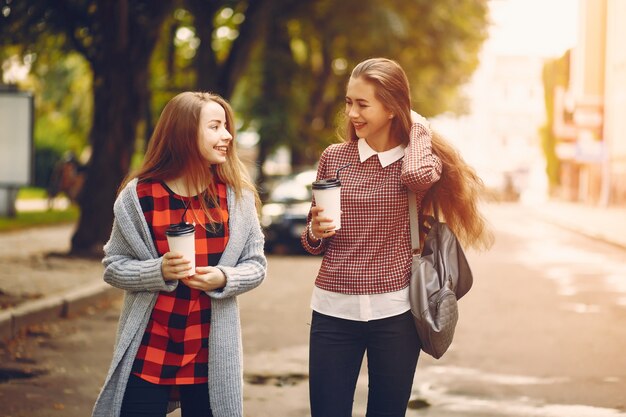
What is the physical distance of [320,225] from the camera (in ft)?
10.9

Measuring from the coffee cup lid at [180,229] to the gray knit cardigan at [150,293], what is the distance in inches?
7.2

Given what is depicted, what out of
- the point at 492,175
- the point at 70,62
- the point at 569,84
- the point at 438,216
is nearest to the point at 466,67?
the point at 70,62

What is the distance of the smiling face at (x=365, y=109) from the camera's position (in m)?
3.47

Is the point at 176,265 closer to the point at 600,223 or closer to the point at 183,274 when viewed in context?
the point at 183,274

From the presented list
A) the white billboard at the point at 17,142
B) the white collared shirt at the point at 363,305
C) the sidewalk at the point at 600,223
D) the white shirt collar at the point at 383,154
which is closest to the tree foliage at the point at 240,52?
the white billboard at the point at 17,142

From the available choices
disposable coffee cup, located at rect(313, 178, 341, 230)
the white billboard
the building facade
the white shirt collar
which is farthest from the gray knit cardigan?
the building facade

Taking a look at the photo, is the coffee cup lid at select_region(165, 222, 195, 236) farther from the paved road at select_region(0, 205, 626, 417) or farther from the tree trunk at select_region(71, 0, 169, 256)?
the tree trunk at select_region(71, 0, 169, 256)

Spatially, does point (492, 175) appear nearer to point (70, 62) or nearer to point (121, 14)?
point (70, 62)

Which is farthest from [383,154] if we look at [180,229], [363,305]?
[180,229]

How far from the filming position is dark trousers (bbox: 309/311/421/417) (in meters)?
3.42

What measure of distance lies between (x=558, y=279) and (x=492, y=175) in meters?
44.8

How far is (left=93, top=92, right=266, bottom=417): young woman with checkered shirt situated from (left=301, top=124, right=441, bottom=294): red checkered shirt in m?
0.29

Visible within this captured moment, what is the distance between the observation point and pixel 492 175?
57938mm

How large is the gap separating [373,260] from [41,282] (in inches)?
326
